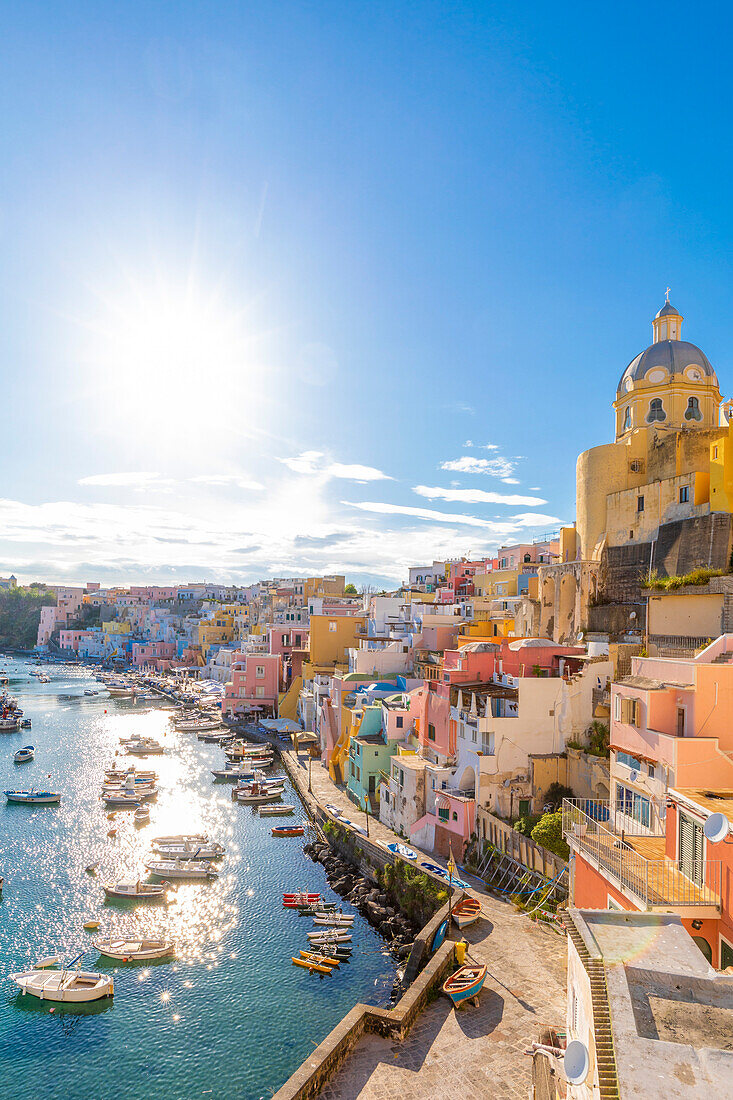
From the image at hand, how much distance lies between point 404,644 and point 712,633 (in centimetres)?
1849

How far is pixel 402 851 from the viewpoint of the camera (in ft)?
66.9

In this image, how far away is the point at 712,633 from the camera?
2047 cm

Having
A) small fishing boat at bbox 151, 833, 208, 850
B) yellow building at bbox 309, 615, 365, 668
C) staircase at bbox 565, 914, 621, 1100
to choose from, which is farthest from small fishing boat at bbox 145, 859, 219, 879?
yellow building at bbox 309, 615, 365, 668

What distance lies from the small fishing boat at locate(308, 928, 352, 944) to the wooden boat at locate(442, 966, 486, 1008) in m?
5.68

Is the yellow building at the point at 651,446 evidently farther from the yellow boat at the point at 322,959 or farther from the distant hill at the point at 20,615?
the distant hill at the point at 20,615

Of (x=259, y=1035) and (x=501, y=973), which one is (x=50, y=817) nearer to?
(x=259, y=1035)

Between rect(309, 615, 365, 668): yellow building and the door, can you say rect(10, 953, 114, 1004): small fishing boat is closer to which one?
the door

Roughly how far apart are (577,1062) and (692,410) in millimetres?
27671

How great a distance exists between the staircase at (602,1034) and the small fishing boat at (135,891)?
1778 cm

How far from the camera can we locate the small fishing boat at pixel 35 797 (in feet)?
99.1

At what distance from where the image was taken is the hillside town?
9.51 m

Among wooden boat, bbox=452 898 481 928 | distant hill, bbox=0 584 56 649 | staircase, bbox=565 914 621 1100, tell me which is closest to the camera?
staircase, bbox=565 914 621 1100

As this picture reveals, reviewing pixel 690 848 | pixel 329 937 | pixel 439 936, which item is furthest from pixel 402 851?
pixel 690 848

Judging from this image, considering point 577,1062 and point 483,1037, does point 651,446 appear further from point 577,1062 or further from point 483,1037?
point 577,1062
